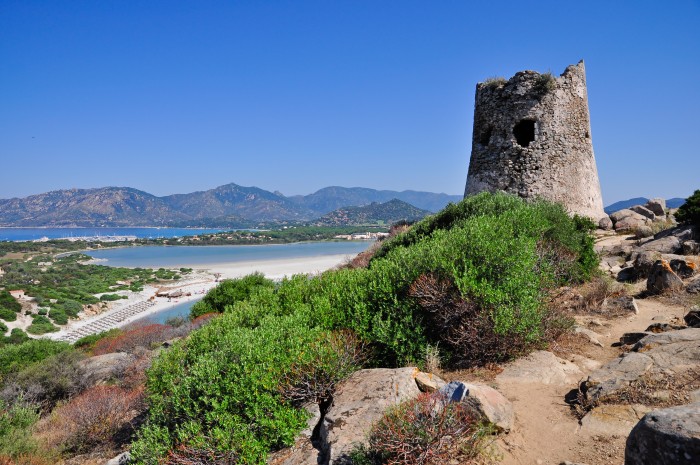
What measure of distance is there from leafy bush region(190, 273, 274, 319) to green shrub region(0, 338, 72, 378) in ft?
20.0

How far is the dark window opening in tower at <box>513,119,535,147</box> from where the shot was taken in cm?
1655

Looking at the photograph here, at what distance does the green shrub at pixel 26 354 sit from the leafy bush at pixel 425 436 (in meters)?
17.4

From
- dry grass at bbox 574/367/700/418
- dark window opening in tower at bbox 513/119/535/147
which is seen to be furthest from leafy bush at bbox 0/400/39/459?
dark window opening in tower at bbox 513/119/535/147

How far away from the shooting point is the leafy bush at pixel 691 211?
1250 cm

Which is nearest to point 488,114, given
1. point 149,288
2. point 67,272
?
point 149,288

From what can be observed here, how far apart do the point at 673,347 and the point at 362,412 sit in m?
4.12

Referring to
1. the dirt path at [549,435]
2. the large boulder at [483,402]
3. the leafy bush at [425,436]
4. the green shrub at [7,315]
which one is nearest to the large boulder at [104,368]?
the leafy bush at [425,436]

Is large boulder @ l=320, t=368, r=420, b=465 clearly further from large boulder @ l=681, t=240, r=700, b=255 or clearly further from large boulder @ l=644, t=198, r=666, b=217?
large boulder @ l=644, t=198, r=666, b=217

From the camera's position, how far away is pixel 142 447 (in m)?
5.04

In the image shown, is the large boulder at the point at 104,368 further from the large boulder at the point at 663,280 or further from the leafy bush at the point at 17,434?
the large boulder at the point at 663,280

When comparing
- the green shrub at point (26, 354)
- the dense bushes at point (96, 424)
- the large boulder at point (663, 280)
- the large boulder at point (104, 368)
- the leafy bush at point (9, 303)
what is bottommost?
the leafy bush at point (9, 303)

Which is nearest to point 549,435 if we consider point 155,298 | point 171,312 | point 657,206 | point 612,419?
point 612,419

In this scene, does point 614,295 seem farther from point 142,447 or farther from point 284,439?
point 142,447

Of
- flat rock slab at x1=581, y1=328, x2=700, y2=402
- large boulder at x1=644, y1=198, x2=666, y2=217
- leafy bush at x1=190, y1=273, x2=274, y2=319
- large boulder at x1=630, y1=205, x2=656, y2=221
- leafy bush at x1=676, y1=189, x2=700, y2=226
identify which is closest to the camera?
flat rock slab at x1=581, y1=328, x2=700, y2=402
